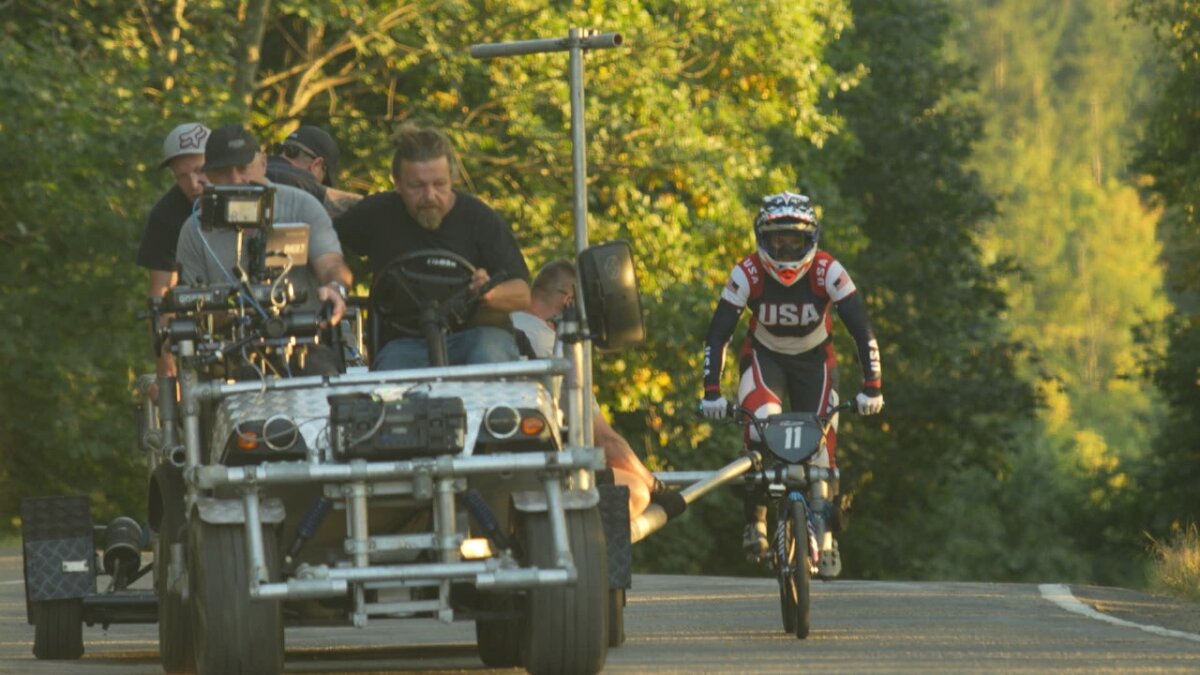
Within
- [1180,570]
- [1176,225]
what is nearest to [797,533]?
[1180,570]

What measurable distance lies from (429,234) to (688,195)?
2569cm

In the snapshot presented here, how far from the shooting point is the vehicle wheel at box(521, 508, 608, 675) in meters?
9.56

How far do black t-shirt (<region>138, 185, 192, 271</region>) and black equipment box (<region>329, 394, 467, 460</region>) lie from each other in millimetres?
3017

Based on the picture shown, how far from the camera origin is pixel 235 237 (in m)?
10.4

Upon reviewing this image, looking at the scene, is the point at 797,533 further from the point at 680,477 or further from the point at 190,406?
the point at 190,406

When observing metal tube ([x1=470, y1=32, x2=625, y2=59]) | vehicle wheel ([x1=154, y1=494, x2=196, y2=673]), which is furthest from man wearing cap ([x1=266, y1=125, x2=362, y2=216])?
metal tube ([x1=470, y1=32, x2=625, y2=59])

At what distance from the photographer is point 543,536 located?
31.2ft

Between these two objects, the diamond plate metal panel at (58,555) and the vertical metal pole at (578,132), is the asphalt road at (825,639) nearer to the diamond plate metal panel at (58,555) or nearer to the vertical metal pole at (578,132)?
the diamond plate metal panel at (58,555)

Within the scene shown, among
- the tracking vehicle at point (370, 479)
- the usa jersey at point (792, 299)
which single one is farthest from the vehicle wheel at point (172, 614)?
the usa jersey at point (792, 299)

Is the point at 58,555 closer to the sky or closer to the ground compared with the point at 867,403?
closer to the ground

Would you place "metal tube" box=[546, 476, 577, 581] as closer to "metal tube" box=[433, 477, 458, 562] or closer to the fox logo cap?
"metal tube" box=[433, 477, 458, 562]

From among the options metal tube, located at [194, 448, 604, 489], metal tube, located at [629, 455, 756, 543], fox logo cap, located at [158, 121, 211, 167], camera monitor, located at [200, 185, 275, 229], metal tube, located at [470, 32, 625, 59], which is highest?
metal tube, located at [470, 32, 625, 59]

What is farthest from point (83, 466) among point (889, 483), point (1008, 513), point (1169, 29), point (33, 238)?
point (1008, 513)

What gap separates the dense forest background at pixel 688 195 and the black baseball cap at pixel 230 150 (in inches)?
726
